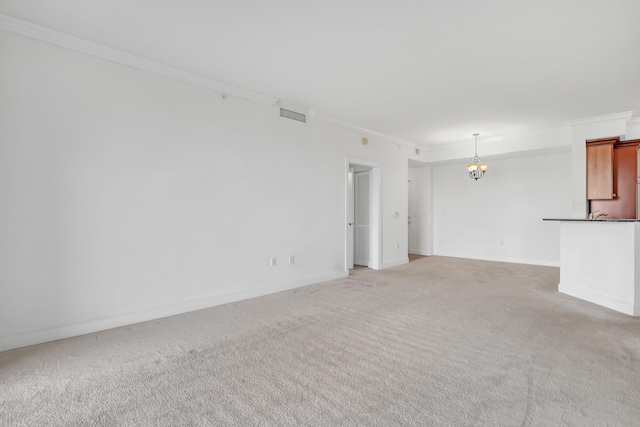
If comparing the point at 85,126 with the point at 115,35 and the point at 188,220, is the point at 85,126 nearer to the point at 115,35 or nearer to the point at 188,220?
the point at 115,35

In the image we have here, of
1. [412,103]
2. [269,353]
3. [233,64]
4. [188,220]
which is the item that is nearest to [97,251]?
[188,220]

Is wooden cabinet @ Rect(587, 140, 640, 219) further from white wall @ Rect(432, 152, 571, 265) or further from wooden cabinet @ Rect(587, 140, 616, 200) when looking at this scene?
white wall @ Rect(432, 152, 571, 265)

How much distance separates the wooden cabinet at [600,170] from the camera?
19.0 ft

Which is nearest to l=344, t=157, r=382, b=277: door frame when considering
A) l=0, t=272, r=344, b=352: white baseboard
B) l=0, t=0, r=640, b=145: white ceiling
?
l=0, t=0, r=640, b=145: white ceiling

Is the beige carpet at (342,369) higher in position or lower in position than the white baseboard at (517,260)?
higher

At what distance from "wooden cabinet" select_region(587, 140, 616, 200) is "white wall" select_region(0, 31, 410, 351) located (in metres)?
5.30

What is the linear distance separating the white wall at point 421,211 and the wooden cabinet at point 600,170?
3.53 metres

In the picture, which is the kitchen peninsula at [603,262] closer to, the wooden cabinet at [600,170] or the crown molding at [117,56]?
the wooden cabinet at [600,170]

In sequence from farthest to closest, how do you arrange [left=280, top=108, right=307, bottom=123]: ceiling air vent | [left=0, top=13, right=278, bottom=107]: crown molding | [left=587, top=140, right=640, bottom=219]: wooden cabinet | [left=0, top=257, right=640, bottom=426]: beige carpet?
[left=587, top=140, right=640, bottom=219]: wooden cabinet < [left=280, top=108, right=307, bottom=123]: ceiling air vent < [left=0, top=13, right=278, bottom=107]: crown molding < [left=0, top=257, right=640, bottom=426]: beige carpet

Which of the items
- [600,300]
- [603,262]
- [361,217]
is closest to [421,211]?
[361,217]

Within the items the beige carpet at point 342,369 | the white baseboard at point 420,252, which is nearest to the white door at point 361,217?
the white baseboard at point 420,252

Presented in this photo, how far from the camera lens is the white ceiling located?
8.68 feet

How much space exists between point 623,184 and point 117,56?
807 cm

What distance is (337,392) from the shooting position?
2.13 meters
